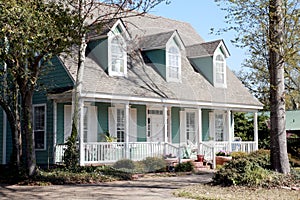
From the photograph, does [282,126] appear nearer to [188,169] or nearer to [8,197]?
[188,169]

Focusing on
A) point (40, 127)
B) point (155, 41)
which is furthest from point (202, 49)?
point (40, 127)

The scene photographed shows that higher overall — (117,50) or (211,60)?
(211,60)

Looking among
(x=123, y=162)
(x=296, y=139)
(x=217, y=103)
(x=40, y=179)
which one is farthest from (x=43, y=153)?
(x=296, y=139)

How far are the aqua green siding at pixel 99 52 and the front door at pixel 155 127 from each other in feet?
14.9

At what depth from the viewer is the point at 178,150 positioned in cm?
2159

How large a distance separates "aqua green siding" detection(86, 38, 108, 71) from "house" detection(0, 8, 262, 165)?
46mm

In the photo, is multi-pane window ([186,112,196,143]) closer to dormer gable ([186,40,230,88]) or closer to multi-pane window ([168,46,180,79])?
dormer gable ([186,40,230,88])

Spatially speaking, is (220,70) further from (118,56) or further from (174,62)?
(118,56)

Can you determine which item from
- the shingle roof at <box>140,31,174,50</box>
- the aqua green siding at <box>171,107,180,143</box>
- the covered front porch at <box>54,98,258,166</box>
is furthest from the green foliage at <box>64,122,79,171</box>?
the aqua green siding at <box>171,107,180,143</box>

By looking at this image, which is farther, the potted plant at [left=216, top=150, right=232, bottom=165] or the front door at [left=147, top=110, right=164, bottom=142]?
the front door at [left=147, top=110, right=164, bottom=142]

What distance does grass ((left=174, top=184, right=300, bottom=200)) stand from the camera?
1195 centimetres

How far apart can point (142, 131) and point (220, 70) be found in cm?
660

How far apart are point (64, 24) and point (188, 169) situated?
9.32 m

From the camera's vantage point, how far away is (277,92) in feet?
49.7
